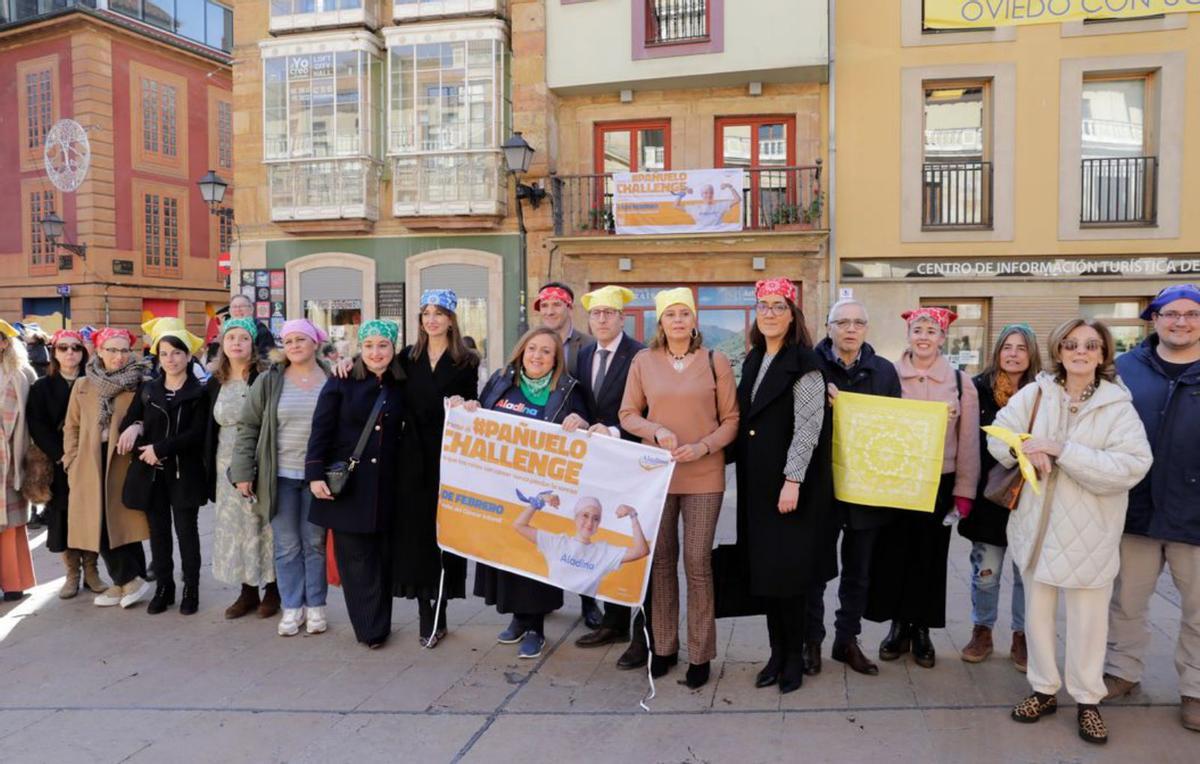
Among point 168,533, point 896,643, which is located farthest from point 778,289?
point 168,533

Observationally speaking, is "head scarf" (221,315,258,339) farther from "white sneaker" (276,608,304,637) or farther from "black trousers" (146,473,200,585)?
"white sneaker" (276,608,304,637)

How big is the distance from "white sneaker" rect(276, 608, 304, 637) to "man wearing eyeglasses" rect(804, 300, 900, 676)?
317 cm

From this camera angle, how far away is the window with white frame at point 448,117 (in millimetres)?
17109

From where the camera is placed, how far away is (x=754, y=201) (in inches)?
640

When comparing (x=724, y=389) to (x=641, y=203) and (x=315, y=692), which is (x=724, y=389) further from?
(x=641, y=203)

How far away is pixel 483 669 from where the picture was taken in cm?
484

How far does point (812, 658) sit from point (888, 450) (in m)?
1.21

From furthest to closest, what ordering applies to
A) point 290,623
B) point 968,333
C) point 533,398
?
point 968,333
point 290,623
point 533,398

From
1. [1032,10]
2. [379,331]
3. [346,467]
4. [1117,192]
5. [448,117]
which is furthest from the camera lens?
[448,117]

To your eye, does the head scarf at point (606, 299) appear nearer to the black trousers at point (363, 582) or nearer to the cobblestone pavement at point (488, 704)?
the black trousers at point (363, 582)

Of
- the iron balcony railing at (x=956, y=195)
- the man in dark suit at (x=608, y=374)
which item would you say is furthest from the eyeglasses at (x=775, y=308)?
the iron balcony railing at (x=956, y=195)

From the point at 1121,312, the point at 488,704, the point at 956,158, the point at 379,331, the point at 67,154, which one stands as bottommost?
the point at 488,704

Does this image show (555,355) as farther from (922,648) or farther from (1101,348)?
(1101,348)

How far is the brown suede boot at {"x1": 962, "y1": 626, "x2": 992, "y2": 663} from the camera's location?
4727 millimetres
